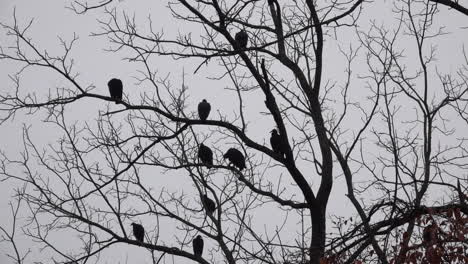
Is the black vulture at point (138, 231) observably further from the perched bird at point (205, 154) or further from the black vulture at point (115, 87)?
the black vulture at point (115, 87)

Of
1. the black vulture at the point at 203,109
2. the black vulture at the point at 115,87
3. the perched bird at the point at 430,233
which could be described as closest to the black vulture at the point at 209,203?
the black vulture at the point at 203,109

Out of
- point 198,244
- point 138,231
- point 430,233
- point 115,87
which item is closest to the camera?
point 430,233

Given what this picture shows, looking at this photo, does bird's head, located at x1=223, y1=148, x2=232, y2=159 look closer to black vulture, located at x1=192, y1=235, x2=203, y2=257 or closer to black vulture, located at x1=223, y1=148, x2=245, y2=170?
black vulture, located at x1=223, y1=148, x2=245, y2=170

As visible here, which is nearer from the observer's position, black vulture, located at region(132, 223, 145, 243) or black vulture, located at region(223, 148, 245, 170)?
black vulture, located at region(223, 148, 245, 170)

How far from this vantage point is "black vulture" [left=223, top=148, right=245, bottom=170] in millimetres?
7512

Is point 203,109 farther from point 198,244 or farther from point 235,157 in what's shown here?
point 198,244

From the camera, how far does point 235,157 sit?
756cm

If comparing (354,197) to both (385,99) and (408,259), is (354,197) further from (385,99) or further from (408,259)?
(408,259)

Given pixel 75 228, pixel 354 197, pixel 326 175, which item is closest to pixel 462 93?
pixel 354 197

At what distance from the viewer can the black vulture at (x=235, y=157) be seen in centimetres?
751

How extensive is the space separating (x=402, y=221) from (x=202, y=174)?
453cm

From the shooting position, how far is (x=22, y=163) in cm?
816

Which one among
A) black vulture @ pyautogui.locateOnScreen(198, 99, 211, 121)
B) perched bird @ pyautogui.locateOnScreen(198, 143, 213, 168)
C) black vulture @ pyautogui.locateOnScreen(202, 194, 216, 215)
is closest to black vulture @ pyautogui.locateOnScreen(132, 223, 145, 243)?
black vulture @ pyautogui.locateOnScreen(202, 194, 216, 215)

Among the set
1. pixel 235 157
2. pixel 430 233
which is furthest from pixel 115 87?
pixel 430 233
